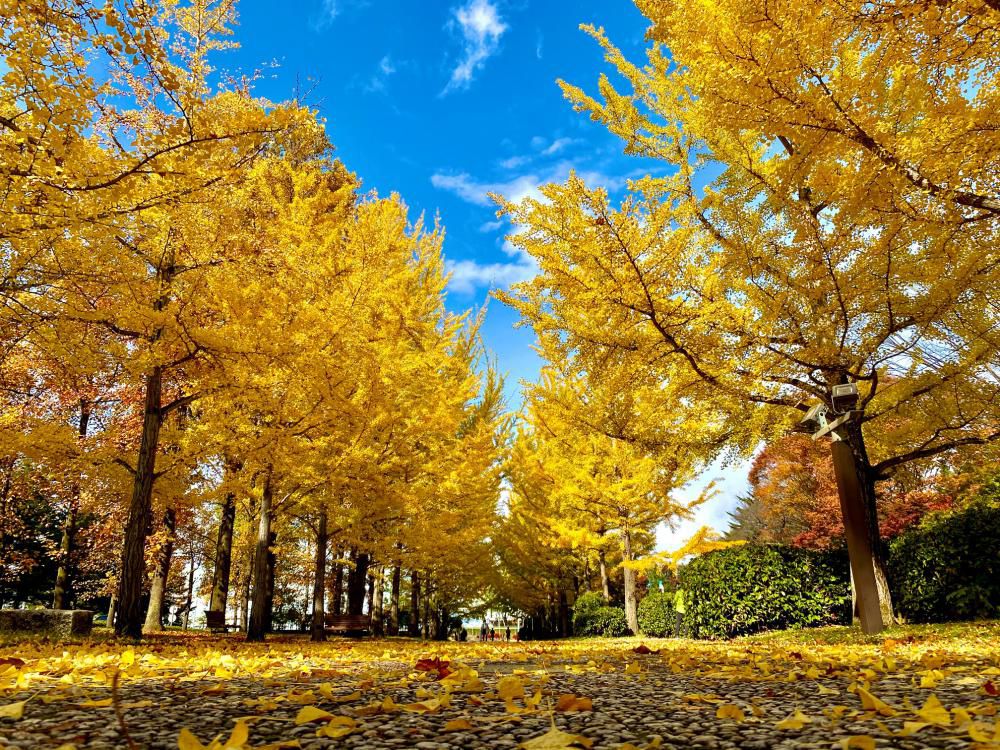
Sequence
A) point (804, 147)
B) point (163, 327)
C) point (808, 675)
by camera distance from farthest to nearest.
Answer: point (163, 327) < point (804, 147) < point (808, 675)

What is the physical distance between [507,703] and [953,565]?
8.46 metres

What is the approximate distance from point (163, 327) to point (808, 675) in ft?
24.8

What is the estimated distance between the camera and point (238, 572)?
74.4 ft

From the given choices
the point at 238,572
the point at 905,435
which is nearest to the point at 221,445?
the point at 905,435

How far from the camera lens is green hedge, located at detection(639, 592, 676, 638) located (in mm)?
12703

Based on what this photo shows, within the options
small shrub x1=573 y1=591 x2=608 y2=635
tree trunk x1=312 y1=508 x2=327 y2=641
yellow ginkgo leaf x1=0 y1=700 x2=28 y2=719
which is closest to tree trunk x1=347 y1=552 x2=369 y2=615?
tree trunk x1=312 y1=508 x2=327 y2=641

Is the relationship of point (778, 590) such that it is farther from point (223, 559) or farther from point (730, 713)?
point (223, 559)

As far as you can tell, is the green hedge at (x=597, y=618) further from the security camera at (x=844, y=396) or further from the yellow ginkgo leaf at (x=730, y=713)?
the yellow ginkgo leaf at (x=730, y=713)

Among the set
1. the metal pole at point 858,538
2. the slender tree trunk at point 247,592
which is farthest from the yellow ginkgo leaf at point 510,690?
the slender tree trunk at point 247,592

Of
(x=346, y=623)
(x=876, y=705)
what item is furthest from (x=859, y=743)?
(x=346, y=623)

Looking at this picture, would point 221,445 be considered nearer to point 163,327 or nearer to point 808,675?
point 163,327

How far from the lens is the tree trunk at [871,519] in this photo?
765cm

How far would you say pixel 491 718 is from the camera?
2.33 metres

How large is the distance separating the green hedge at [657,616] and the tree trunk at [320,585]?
24.2 ft
